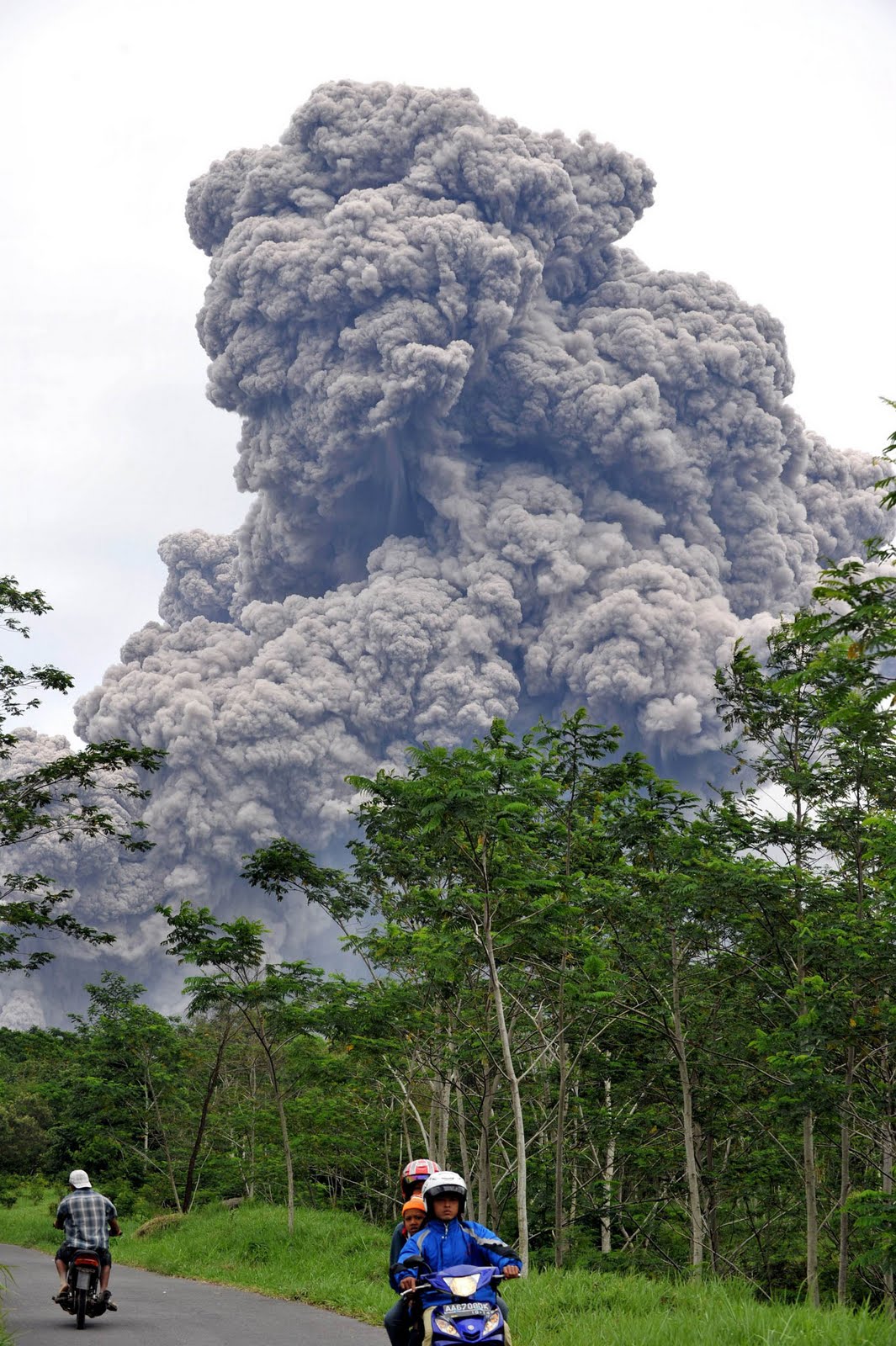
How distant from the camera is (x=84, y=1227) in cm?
1112

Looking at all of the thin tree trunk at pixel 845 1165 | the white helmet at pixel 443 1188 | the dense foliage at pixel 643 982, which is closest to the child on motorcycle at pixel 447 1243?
the white helmet at pixel 443 1188

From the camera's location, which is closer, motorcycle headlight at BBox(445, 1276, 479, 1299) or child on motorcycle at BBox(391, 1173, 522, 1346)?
motorcycle headlight at BBox(445, 1276, 479, 1299)

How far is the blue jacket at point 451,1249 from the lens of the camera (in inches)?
227

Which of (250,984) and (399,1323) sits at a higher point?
(250,984)

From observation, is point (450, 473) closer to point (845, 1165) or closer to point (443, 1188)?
point (845, 1165)

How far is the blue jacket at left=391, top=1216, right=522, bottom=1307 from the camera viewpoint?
19.0 ft

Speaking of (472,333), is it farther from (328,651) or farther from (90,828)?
(90,828)

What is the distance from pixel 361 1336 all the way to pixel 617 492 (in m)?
88.9

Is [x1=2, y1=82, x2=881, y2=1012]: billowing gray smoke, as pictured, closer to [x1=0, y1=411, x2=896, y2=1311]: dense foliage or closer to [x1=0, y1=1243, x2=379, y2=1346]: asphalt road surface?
[x1=0, y1=411, x2=896, y2=1311]: dense foliage

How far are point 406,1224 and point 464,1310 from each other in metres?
0.95

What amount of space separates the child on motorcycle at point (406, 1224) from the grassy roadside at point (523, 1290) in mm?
1797

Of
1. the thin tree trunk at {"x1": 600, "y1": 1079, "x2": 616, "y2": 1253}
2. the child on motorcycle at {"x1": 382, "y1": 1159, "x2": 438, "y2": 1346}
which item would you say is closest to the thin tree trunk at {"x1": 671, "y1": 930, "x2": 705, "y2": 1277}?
the thin tree trunk at {"x1": 600, "y1": 1079, "x2": 616, "y2": 1253}

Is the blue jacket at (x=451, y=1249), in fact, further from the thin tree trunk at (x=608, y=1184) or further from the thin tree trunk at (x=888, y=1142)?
the thin tree trunk at (x=608, y=1184)

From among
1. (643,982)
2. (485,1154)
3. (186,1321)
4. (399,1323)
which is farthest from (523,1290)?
(643,982)
